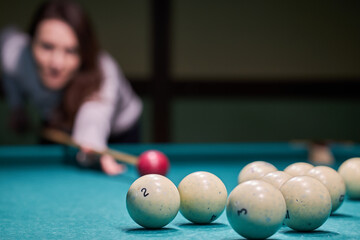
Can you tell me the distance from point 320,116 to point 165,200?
582cm

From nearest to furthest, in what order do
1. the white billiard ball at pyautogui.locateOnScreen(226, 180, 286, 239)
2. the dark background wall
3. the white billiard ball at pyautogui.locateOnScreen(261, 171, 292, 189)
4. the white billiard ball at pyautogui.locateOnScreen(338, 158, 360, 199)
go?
the white billiard ball at pyautogui.locateOnScreen(226, 180, 286, 239), the white billiard ball at pyautogui.locateOnScreen(261, 171, 292, 189), the white billiard ball at pyautogui.locateOnScreen(338, 158, 360, 199), the dark background wall

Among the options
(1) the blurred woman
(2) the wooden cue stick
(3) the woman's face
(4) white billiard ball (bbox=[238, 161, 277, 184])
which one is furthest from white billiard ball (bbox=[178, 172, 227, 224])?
(3) the woman's face

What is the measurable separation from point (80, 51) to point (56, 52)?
0.17m

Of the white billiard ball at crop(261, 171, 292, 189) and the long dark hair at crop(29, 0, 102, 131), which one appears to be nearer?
the white billiard ball at crop(261, 171, 292, 189)

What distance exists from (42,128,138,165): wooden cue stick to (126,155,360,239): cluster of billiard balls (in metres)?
1.20

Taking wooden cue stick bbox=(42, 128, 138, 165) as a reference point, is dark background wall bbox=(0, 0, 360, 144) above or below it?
above

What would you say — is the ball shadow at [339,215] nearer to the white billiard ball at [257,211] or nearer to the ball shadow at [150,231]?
the white billiard ball at [257,211]

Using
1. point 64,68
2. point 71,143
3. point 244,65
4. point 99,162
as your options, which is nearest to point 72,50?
point 64,68

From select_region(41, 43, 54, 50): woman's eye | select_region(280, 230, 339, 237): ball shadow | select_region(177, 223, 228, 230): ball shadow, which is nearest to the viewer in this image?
select_region(280, 230, 339, 237): ball shadow

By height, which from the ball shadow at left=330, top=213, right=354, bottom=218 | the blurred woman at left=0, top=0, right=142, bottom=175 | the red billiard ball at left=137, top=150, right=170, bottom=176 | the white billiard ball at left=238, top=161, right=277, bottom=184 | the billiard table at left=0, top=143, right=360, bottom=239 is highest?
the blurred woman at left=0, top=0, right=142, bottom=175

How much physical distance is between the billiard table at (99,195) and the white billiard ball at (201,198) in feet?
0.11

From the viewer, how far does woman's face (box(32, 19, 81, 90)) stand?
12.8 feet

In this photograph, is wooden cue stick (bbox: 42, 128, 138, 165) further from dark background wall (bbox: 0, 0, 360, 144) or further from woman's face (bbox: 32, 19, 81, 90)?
dark background wall (bbox: 0, 0, 360, 144)

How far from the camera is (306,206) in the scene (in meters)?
1.57
